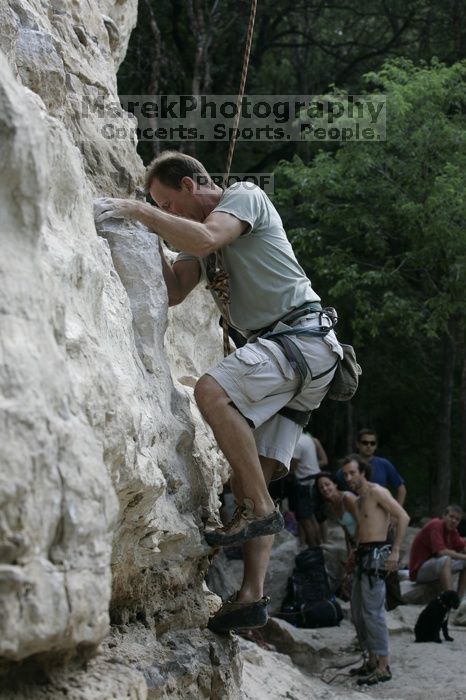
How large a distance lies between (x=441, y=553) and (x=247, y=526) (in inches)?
278

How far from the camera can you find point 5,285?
9.66 feet

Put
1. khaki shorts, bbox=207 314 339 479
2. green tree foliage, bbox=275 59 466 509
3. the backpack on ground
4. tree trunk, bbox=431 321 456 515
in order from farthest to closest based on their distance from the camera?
tree trunk, bbox=431 321 456 515 < green tree foliage, bbox=275 59 466 509 < the backpack on ground < khaki shorts, bbox=207 314 339 479

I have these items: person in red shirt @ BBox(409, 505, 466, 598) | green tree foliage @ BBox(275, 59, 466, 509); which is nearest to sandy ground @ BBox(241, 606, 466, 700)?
person in red shirt @ BBox(409, 505, 466, 598)

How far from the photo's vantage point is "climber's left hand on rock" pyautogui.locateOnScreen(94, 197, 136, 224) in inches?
177

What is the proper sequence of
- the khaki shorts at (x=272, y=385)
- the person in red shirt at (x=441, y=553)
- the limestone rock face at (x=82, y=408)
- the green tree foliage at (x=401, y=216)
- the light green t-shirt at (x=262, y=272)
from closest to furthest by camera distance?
the limestone rock face at (x=82, y=408) → the khaki shorts at (x=272, y=385) → the light green t-shirt at (x=262, y=272) → the person in red shirt at (x=441, y=553) → the green tree foliage at (x=401, y=216)

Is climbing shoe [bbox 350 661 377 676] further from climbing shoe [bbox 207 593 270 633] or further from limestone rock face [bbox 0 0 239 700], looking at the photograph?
climbing shoe [bbox 207 593 270 633]

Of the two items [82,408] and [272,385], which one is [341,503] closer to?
[272,385]

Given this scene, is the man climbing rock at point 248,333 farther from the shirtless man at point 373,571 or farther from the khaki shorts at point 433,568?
the khaki shorts at point 433,568

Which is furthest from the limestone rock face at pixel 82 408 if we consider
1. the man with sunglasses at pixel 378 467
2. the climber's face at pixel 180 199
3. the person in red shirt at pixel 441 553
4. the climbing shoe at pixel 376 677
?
the person in red shirt at pixel 441 553

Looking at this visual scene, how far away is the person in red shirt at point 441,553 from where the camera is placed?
1111 centimetres

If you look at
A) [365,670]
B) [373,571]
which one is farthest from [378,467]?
[365,670]

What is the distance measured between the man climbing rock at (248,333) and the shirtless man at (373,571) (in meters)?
3.94

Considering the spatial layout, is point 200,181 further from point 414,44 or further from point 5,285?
point 414,44

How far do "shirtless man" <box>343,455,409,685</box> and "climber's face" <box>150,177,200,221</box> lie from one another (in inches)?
179
